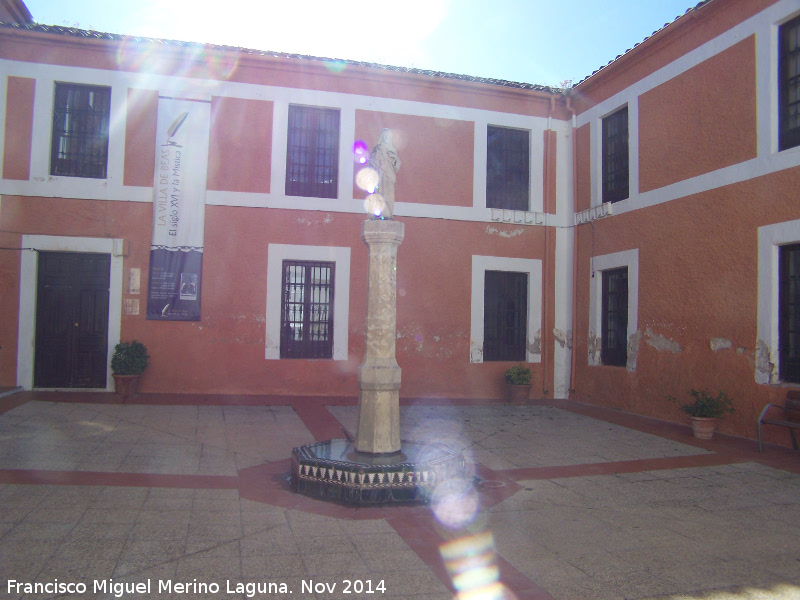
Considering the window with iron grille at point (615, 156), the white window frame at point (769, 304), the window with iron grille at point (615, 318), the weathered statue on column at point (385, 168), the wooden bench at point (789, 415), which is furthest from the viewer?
the window with iron grille at point (615, 156)

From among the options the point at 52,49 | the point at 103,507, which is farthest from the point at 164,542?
the point at 52,49

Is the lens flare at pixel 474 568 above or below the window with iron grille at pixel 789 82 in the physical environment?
below

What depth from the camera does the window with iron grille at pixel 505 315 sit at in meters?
11.4

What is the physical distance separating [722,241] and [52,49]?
36.3 ft

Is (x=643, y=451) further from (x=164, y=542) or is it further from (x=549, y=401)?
(x=164, y=542)

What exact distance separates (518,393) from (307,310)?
167 inches

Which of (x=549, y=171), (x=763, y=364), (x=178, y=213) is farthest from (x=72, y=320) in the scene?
(x=763, y=364)

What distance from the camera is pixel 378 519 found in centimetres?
466

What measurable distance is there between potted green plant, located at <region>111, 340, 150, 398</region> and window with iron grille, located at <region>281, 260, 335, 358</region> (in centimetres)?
237

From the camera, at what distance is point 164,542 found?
390 centimetres

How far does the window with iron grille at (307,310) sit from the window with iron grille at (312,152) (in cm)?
141

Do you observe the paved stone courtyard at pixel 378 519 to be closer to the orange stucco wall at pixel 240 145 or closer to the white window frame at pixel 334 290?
the white window frame at pixel 334 290

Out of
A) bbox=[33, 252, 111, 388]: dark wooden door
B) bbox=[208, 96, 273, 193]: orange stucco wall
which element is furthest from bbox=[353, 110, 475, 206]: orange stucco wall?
bbox=[33, 252, 111, 388]: dark wooden door

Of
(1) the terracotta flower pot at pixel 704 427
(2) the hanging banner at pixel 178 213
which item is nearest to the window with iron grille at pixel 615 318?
(1) the terracotta flower pot at pixel 704 427
